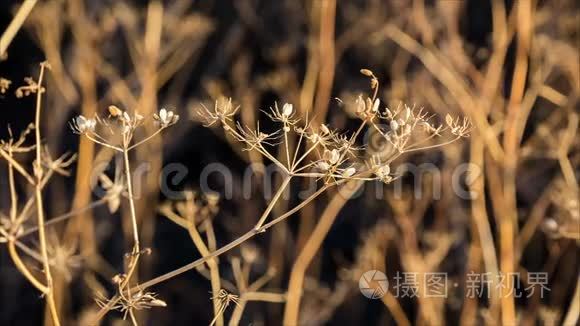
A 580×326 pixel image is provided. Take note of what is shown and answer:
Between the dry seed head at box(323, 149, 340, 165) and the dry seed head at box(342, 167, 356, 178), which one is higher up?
the dry seed head at box(323, 149, 340, 165)

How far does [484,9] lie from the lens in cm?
237

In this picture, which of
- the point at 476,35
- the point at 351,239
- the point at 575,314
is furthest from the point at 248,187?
the point at 575,314

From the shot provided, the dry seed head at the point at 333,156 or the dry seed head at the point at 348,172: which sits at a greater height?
the dry seed head at the point at 333,156

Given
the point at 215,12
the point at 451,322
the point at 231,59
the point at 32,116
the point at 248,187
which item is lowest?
the point at 451,322

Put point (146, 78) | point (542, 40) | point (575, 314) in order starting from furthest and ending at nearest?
point (146, 78) → point (542, 40) → point (575, 314)

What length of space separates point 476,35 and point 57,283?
150cm

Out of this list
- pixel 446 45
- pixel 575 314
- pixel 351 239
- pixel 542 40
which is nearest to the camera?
pixel 575 314

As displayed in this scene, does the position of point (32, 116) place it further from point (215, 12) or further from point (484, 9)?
point (484, 9)

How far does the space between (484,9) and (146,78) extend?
3.61 ft

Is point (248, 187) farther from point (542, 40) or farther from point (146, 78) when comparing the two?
point (542, 40)

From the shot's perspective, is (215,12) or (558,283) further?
(215,12)

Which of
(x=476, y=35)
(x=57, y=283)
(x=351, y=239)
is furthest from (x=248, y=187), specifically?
(x=476, y=35)

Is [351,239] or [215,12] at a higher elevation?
[215,12]

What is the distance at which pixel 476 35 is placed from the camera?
236 centimetres
